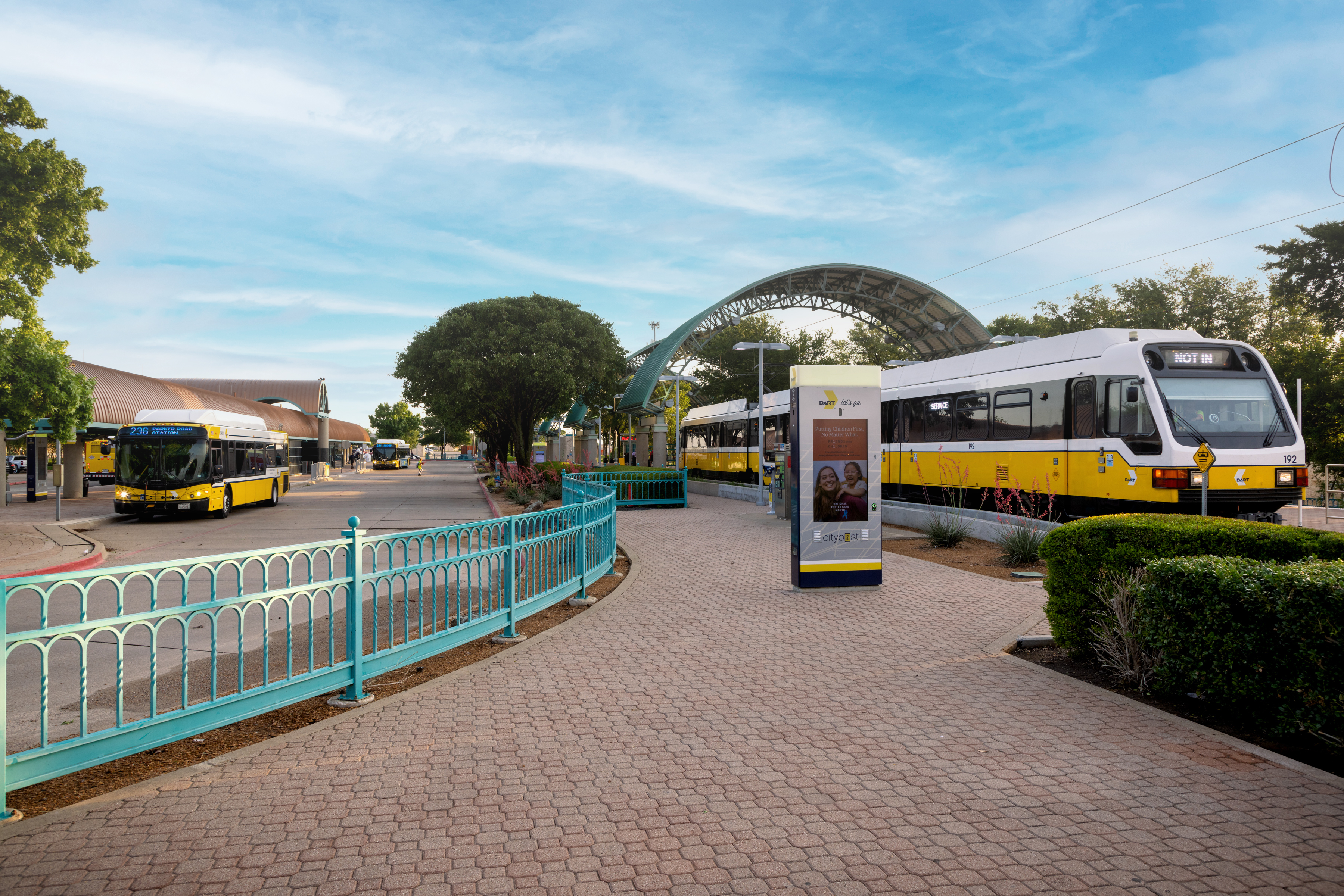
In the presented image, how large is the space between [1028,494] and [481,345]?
2497 centimetres

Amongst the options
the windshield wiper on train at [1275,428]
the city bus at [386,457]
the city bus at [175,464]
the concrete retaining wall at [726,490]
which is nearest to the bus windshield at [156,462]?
the city bus at [175,464]

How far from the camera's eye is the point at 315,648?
24.8 ft

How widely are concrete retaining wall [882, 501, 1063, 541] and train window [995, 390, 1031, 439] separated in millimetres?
1491

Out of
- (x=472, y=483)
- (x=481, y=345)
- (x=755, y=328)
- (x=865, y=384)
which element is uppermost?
(x=755, y=328)

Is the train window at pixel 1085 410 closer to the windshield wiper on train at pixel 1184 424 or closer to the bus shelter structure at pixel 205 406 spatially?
the windshield wiper on train at pixel 1184 424

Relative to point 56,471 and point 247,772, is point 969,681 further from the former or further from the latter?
point 56,471

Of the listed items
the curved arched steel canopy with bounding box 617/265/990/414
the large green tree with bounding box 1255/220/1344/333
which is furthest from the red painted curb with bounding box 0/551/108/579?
the large green tree with bounding box 1255/220/1344/333

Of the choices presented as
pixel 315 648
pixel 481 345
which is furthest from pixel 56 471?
pixel 315 648

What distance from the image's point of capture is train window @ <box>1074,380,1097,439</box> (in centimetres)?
1268

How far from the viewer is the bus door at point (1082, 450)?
1268 cm

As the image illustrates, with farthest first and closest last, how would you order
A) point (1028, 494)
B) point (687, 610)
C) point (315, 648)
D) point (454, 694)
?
point (1028, 494) < point (687, 610) < point (315, 648) < point (454, 694)

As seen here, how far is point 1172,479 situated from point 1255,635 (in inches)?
304

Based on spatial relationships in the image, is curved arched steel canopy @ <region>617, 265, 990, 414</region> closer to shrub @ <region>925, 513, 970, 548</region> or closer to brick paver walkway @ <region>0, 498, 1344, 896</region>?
shrub @ <region>925, 513, 970, 548</region>

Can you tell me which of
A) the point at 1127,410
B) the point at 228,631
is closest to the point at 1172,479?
the point at 1127,410
